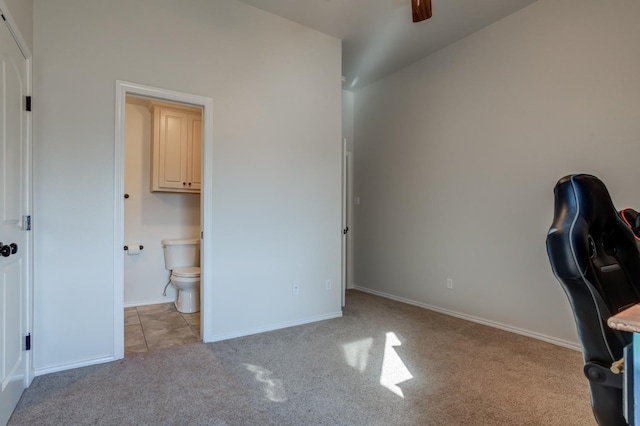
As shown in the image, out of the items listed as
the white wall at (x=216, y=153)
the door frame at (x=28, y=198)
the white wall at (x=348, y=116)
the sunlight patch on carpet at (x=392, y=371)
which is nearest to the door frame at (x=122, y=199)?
the white wall at (x=216, y=153)

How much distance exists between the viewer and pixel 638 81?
2.42 m

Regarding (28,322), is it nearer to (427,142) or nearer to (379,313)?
(379,313)

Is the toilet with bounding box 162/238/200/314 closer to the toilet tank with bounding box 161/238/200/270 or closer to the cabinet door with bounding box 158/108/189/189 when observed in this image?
the toilet tank with bounding box 161/238/200/270

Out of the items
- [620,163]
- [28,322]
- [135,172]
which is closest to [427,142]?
[620,163]

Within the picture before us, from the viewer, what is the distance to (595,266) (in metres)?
1.07

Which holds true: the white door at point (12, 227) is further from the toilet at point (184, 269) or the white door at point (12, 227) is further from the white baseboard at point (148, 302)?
the white baseboard at point (148, 302)

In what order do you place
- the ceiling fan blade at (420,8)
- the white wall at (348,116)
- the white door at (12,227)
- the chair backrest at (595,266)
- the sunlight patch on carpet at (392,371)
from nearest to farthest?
the chair backrest at (595,266) < the white door at (12,227) < the sunlight patch on carpet at (392,371) < the ceiling fan blade at (420,8) < the white wall at (348,116)

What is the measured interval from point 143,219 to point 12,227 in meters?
2.32

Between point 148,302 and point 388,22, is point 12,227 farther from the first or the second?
point 388,22

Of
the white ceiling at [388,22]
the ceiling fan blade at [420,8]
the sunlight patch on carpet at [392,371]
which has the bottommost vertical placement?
the sunlight patch on carpet at [392,371]

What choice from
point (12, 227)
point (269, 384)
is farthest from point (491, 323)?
point (12, 227)

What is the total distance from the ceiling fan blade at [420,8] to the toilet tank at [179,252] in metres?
3.23

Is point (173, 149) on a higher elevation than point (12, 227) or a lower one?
higher

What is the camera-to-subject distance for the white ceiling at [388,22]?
115 inches
